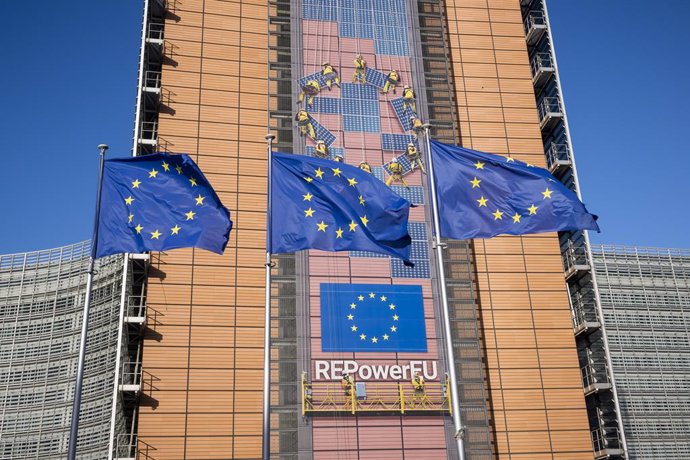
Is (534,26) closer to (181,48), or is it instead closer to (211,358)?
(181,48)

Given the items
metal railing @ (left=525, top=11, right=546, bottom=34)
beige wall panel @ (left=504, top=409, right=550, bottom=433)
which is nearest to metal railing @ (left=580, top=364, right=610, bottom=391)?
beige wall panel @ (left=504, top=409, right=550, bottom=433)

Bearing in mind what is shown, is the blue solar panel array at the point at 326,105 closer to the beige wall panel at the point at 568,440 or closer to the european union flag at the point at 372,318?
the european union flag at the point at 372,318

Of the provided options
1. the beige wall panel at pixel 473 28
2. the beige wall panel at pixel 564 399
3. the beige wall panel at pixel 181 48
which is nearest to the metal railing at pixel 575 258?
the beige wall panel at pixel 564 399

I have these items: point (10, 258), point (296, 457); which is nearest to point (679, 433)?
point (296, 457)

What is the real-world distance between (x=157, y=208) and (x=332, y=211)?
604 centimetres

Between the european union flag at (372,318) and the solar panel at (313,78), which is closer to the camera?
the european union flag at (372,318)

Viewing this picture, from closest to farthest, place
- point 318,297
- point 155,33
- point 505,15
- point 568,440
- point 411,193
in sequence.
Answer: point 568,440 → point 318,297 → point 411,193 → point 155,33 → point 505,15

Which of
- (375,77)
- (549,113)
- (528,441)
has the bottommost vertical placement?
(528,441)

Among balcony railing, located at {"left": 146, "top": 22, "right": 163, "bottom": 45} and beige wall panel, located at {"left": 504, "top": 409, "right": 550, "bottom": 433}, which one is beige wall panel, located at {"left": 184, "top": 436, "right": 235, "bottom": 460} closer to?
beige wall panel, located at {"left": 504, "top": 409, "right": 550, "bottom": 433}

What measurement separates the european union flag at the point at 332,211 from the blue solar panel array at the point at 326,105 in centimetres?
2474

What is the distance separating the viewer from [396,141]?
52.4 m

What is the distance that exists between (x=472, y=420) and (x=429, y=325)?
608cm

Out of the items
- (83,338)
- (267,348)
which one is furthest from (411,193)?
(83,338)

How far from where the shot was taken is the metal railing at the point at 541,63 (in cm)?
5716
